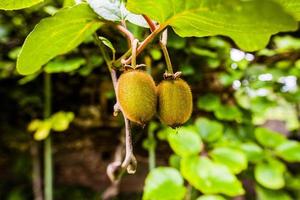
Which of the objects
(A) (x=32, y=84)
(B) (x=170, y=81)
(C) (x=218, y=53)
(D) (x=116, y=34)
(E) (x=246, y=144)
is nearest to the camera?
(B) (x=170, y=81)

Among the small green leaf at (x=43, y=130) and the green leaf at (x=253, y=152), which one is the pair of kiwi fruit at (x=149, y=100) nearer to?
the green leaf at (x=253, y=152)

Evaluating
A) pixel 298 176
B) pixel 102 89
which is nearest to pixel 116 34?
pixel 102 89

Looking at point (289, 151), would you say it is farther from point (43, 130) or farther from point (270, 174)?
point (43, 130)

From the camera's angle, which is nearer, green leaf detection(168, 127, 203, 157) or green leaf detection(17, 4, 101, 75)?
green leaf detection(17, 4, 101, 75)

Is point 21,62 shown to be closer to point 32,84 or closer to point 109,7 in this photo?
point 109,7

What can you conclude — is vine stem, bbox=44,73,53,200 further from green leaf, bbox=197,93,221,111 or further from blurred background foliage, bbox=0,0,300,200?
green leaf, bbox=197,93,221,111

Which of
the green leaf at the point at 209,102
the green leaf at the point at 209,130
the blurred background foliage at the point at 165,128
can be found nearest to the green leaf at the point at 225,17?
the blurred background foliage at the point at 165,128

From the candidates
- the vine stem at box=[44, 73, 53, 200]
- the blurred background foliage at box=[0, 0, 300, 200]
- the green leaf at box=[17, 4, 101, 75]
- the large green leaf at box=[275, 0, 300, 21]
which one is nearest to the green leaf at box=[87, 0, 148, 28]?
the green leaf at box=[17, 4, 101, 75]
